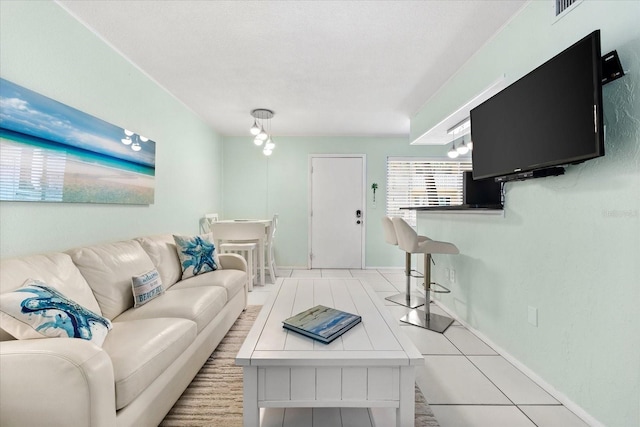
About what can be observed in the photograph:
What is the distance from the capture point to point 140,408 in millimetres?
1314

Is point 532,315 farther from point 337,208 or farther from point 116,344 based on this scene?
point 337,208

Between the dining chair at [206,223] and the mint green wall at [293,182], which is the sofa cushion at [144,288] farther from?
the mint green wall at [293,182]

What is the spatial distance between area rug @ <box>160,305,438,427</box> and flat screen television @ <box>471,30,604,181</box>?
1530 millimetres

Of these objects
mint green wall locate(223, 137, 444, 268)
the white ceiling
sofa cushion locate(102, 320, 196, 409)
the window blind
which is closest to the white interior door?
mint green wall locate(223, 137, 444, 268)

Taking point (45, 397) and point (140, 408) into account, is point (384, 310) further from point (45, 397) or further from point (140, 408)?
point (45, 397)

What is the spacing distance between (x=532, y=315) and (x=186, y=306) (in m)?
2.25

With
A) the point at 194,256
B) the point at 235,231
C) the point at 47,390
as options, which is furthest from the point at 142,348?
the point at 235,231

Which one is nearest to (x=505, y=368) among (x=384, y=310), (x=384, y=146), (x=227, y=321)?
(x=384, y=310)

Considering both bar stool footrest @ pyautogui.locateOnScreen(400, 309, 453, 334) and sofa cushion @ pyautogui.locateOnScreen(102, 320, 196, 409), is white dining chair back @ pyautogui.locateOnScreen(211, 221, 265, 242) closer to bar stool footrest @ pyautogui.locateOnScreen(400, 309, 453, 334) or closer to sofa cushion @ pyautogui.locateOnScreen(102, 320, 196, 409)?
bar stool footrest @ pyautogui.locateOnScreen(400, 309, 453, 334)

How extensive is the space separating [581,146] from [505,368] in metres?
1.54

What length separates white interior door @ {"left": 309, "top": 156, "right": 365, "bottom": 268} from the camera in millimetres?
5551

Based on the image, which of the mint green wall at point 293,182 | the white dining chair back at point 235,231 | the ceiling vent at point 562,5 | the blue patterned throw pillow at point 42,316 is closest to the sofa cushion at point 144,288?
the blue patterned throw pillow at point 42,316

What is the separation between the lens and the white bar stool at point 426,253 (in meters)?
2.82

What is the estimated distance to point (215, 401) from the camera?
174 centimetres
